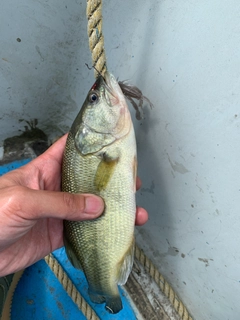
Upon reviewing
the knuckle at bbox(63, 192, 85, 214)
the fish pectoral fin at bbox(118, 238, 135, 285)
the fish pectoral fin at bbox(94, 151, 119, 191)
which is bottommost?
the fish pectoral fin at bbox(118, 238, 135, 285)

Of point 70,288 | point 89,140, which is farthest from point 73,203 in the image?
point 70,288

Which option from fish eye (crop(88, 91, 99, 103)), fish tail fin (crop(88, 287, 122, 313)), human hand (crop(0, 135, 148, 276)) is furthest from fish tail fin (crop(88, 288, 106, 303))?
fish eye (crop(88, 91, 99, 103))

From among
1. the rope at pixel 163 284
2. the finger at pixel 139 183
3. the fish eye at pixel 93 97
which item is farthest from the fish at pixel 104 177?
the rope at pixel 163 284

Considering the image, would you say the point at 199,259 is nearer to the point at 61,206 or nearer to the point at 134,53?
the point at 61,206

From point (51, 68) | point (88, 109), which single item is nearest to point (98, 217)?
point (88, 109)

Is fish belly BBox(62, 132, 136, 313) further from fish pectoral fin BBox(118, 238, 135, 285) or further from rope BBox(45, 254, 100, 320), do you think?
rope BBox(45, 254, 100, 320)

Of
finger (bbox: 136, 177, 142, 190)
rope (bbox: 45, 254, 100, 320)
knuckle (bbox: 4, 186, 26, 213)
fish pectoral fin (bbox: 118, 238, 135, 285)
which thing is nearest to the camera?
knuckle (bbox: 4, 186, 26, 213)

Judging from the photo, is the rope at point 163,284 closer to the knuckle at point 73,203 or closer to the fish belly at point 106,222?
the fish belly at point 106,222
